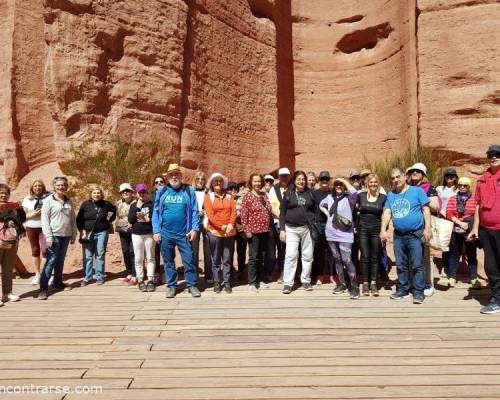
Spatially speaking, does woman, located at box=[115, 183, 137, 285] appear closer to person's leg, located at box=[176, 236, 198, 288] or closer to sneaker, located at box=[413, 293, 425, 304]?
person's leg, located at box=[176, 236, 198, 288]

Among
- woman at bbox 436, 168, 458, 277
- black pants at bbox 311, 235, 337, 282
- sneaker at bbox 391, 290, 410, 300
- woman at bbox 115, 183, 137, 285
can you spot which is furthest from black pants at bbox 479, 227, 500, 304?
woman at bbox 115, 183, 137, 285

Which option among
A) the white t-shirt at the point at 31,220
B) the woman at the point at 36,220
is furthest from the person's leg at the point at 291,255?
the white t-shirt at the point at 31,220

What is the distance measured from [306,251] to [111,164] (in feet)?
22.4

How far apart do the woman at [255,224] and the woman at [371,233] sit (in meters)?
1.30

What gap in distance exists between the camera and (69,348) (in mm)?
3590

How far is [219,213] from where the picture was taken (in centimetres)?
569

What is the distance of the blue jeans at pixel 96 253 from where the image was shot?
6508 mm

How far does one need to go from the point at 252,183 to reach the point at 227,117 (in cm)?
874

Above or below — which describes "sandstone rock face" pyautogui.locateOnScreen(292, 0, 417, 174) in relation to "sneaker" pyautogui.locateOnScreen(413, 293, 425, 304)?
above

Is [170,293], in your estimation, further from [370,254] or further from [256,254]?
[370,254]

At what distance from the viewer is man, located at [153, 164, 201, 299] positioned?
5.51 meters

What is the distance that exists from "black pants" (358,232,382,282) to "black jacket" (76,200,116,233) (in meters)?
3.93

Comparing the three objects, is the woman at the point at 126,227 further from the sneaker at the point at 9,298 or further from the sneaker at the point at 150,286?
the sneaker at the point at 9,298

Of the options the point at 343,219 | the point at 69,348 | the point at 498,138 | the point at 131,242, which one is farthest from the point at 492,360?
the point at 498,138
